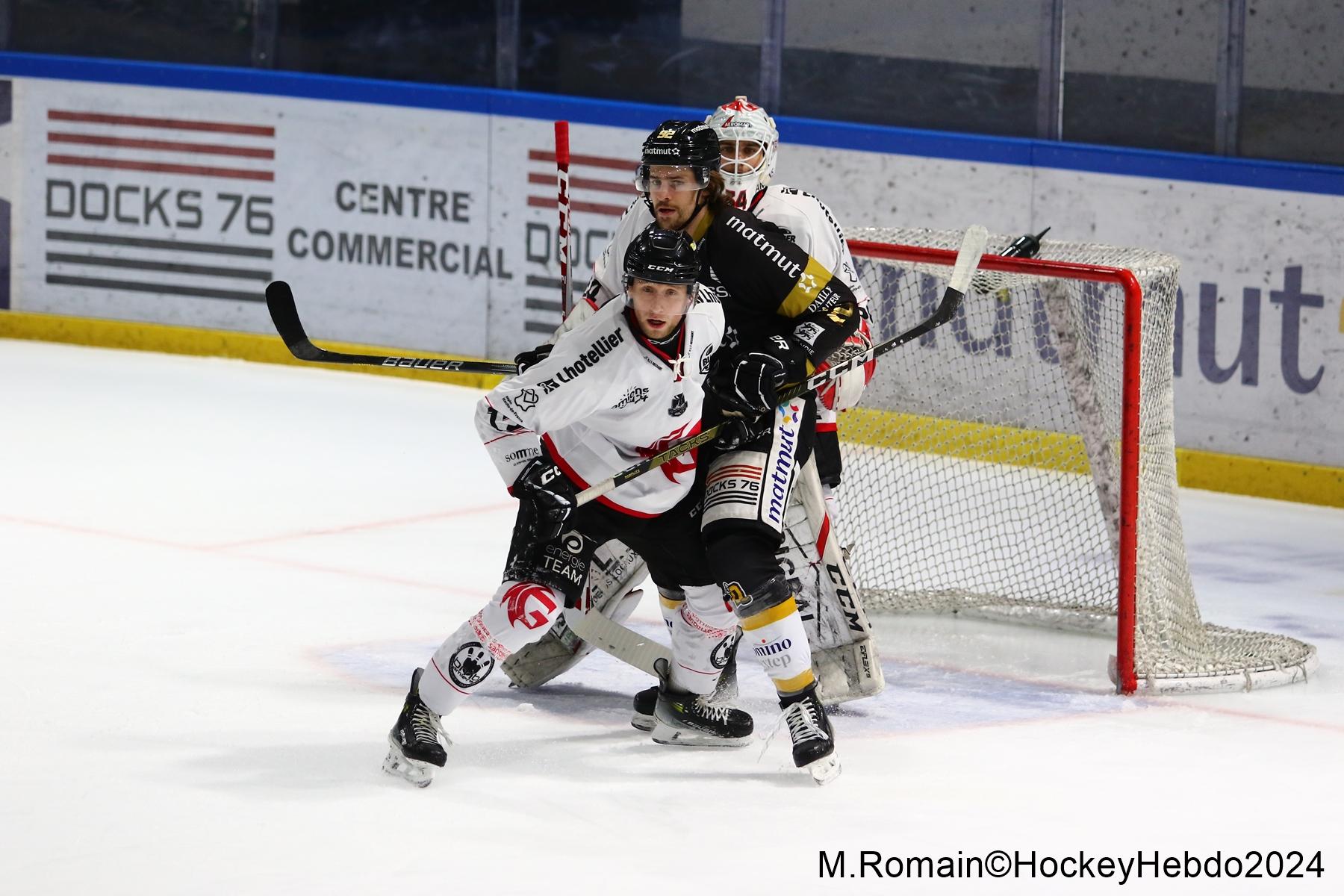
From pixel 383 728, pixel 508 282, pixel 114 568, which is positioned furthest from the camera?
pixel 508 282

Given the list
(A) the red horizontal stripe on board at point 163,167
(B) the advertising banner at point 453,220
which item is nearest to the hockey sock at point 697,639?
(B) the advertising banner at point 453,220

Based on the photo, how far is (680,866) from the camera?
11.1ft

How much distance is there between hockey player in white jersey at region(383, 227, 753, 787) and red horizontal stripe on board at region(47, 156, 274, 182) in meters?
5.12

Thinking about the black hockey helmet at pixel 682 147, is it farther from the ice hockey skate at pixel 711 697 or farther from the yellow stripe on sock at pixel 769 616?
the ice hockey skate at pixel 711 697

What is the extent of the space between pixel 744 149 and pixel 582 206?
3801 millimetres

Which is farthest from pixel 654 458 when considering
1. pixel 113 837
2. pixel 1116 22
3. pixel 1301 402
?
pixel 1116 22

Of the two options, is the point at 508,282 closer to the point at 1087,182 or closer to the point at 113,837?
the point at 1087,182

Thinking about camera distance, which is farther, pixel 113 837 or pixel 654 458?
pixel 654 458

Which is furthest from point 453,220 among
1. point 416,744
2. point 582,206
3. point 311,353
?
point 416,744

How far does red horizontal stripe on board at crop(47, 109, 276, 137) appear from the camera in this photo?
8750 mm

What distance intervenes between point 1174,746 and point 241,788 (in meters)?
1.78

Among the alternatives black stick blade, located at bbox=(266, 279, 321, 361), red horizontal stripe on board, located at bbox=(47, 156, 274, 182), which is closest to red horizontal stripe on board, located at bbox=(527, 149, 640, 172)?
red horizontal stripe on board, located at bbox=(47, 156, 274, 182)

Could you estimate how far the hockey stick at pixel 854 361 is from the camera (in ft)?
12.7

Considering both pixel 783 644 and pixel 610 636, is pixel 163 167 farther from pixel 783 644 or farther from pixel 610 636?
pixel 783 644
